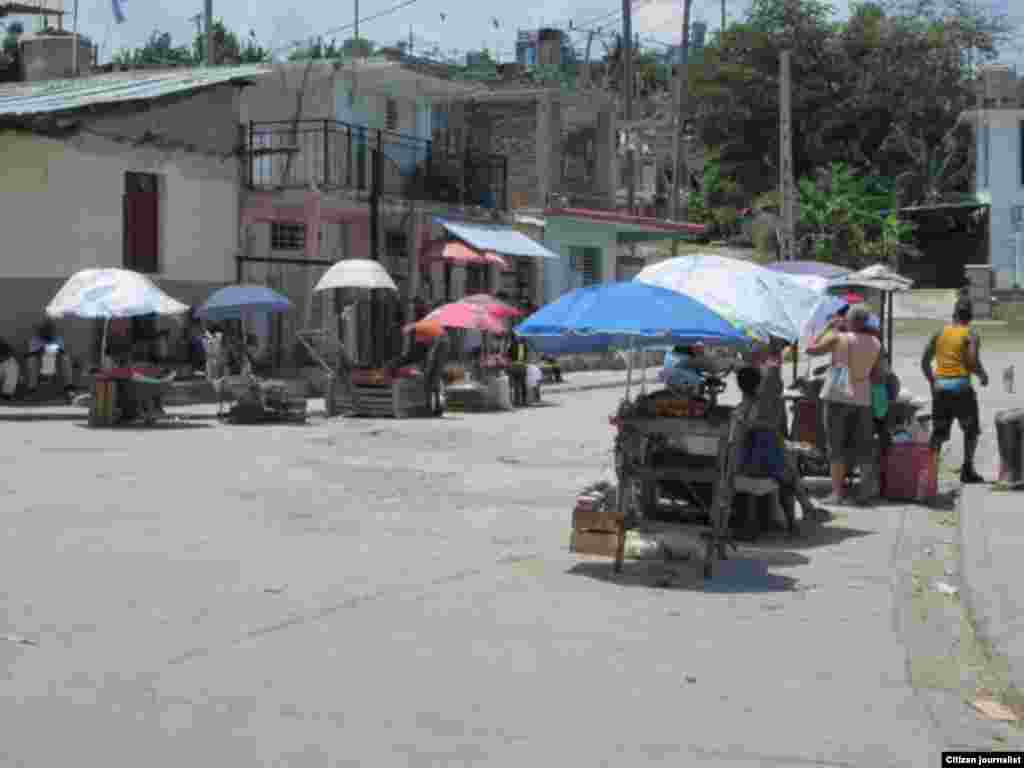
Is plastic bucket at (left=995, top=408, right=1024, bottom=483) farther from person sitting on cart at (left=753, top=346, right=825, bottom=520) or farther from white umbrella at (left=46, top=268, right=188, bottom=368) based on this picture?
white umbrella at (left=46, top=268, right=188, bottom=368)

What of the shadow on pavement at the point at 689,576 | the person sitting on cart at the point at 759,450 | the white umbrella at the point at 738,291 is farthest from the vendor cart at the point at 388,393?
the shadow on pavement at the point at 689,576

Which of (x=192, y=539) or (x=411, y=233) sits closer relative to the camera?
(x=192, y=539)

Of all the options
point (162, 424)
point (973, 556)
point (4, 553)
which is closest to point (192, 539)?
point (4, 553)

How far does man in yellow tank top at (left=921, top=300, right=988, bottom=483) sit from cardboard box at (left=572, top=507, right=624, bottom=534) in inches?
199

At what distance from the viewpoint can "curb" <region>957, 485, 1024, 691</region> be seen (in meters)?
7.14

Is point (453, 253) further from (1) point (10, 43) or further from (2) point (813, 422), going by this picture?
(1) point (10, 43)

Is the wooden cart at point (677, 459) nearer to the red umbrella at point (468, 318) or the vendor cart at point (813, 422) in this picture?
the vendor cart at point (813, 422)

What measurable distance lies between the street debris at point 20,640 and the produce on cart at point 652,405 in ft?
11.7

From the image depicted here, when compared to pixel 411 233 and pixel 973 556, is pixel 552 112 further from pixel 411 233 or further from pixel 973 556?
pixel 973 556

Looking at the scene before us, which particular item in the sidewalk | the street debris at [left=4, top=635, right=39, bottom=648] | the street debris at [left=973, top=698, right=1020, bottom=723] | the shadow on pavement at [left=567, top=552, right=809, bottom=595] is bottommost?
the street debris at [left=973, top=698, right=1020, bottom=723]

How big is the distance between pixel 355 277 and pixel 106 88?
8.66 metres

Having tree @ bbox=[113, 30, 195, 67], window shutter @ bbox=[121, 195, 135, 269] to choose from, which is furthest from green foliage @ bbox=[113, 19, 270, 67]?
window shutter @ bbox=[121, 195, 135, 269]

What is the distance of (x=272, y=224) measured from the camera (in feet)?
103

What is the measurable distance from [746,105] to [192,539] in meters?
51.0
